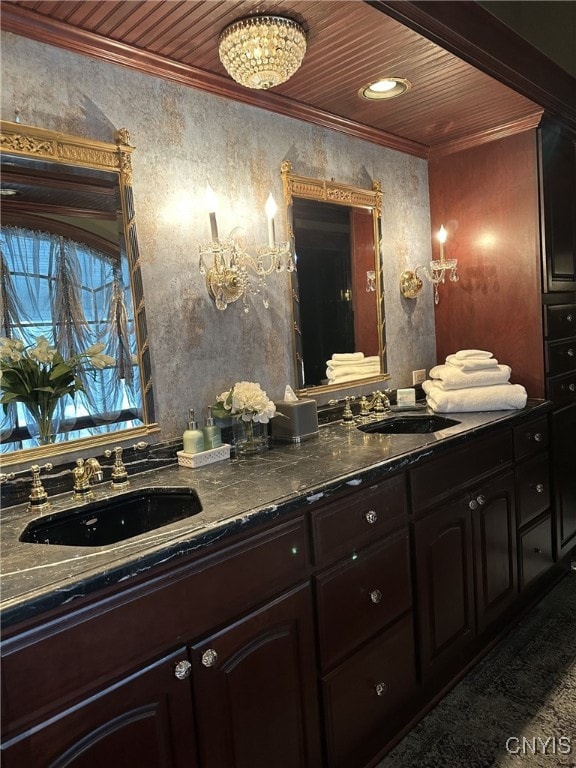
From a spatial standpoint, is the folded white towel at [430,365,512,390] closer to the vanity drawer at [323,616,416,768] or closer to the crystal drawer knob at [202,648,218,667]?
the vanity drawer at [323,616,416,768]

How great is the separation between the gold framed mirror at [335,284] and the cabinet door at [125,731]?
4.30 feet

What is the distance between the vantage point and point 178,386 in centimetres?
188

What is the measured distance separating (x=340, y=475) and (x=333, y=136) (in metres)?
1.57

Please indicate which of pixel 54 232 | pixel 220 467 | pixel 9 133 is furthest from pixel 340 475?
pixel 9 133

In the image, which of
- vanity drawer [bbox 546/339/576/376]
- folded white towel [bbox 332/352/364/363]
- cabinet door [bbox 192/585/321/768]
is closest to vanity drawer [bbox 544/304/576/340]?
vanity drawer [bbox 546/339/576/376]

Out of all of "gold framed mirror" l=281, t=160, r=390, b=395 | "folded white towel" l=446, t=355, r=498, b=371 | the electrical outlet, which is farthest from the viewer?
the electrical outlet

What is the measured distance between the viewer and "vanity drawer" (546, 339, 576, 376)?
263cm

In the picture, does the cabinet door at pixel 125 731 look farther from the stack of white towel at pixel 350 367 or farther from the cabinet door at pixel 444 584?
the stack of white towel at pixel 350 367

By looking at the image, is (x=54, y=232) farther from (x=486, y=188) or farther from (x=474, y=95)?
(x=486, y=188)

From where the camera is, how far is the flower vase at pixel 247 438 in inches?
75.0

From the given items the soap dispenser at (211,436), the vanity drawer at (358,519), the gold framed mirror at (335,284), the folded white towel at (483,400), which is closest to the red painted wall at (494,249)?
the folded white towel at (483,400)

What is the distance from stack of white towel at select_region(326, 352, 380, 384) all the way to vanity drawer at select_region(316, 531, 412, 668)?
2.78ft

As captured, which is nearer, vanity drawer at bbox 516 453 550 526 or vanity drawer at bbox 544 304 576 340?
vanity drawer at bbox 516 453 550 526

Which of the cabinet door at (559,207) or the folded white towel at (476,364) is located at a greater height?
the cabinet door at (559,207)
